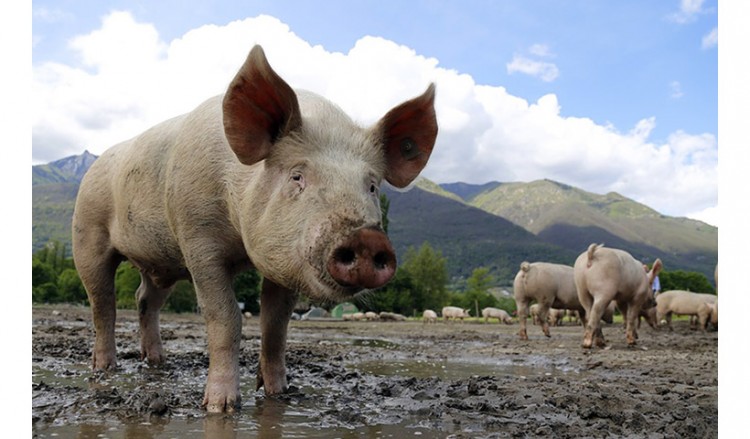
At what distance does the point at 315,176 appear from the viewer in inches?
142

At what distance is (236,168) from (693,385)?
15.1ft

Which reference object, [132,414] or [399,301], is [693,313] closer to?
[132,414]

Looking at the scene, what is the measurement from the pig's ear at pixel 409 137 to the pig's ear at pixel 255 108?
2.27 feet

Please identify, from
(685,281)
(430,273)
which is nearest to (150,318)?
(430,273)

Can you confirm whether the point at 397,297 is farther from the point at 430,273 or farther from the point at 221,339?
the point at 221,339

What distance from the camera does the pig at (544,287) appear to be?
15609 millimetres

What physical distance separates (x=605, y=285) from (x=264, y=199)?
9008 mm

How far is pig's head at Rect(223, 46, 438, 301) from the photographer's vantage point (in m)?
3.14

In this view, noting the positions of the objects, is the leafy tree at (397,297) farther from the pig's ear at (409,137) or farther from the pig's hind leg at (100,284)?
the pig's ear at (409,137)

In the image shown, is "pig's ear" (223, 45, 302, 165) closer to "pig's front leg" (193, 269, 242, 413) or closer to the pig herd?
the pig herd

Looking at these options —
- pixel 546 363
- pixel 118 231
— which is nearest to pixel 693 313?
pixel 546 363

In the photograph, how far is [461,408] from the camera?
13.6 ft

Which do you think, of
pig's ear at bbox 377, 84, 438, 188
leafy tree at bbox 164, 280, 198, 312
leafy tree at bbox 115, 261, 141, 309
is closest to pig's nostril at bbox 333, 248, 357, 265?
pig's ear at bbox 377, 84, 438, 188

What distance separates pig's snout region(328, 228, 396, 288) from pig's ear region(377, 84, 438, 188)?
52.4 inches
